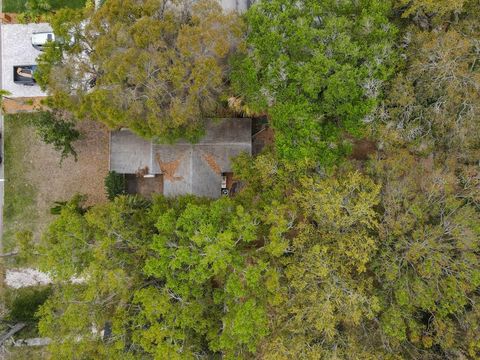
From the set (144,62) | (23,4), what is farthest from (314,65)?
(23,4)

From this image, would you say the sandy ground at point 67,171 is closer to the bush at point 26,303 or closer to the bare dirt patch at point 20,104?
the bare dirt patch at point 20,104

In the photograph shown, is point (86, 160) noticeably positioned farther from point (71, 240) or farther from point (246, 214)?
point (246, 214)

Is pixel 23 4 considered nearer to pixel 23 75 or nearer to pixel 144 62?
pixel 23 75

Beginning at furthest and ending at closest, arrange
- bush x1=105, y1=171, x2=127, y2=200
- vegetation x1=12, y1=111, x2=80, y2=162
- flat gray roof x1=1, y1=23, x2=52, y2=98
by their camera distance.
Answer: flat gray roof x1=1, y1=23, x2=52, y2=98
bush x1=105, y1=171, x2=127, y2=200
vegetation x1=12, y1=111, x2=80, y2=162

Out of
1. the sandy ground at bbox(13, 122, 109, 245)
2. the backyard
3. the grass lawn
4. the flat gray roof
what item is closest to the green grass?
the backyard

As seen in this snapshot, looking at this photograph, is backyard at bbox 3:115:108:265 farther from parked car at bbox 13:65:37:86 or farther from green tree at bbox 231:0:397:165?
green tree at bbox 231:0:397:165

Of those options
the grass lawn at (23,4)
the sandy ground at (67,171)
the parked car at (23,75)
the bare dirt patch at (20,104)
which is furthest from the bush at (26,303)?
the grass lawn at (23,4)

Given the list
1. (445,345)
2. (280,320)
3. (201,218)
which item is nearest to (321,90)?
(201,218)
